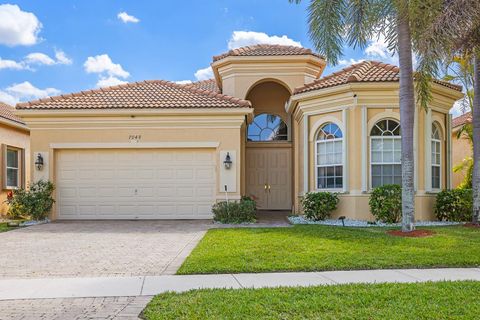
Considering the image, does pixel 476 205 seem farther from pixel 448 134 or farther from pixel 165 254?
pixel 165 254

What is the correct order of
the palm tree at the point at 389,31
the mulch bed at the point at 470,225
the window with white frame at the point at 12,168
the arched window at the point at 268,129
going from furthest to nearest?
1. the arched window at the point at 268,129
2. the window with white frame at the point at 12,168
3. the mulch bed at the point at 470,225
4. the palm tree at the point at 389,31

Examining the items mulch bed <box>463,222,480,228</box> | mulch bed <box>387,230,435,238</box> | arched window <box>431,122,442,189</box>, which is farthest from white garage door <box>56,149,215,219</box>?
mulch bed <box>463,222,480,228</box>

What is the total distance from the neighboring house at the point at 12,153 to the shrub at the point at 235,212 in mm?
9681

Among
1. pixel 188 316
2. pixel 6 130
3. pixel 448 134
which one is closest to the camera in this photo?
pixel 188 316

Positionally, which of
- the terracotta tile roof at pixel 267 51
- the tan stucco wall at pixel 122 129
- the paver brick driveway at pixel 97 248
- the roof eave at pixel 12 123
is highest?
the terracotta tile roof at pixel 267 51

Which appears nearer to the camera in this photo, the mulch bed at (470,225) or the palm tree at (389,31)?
the palm tree at (389,31)

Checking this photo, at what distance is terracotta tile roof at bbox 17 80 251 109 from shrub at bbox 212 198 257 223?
3423mm

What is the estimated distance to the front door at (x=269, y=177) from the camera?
63.1 feet

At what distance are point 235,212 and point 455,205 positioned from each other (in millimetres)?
6900

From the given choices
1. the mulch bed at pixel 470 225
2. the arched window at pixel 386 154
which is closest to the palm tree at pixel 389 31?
the arched window at pixel 386 154

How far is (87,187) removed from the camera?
15.6 meters

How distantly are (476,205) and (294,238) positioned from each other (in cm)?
633

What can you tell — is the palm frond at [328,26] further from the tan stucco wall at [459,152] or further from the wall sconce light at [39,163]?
the tan stucco wall at [459,152]

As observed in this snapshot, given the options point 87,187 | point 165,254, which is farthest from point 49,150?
point 165,254
